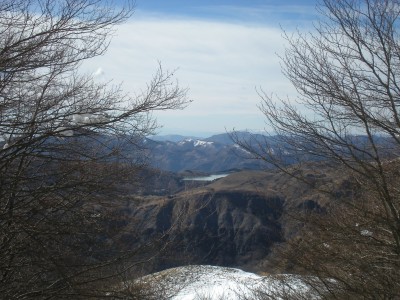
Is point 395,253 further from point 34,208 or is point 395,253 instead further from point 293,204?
point 34,208

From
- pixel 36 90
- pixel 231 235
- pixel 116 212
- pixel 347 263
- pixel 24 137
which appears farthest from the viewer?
pixel 231 235

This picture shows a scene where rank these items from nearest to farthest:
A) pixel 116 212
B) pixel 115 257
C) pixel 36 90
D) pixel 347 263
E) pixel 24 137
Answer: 1. pixel 24 137
2. pixel 36 90
3. pixel 347 263
4. pixel 115 257
5. pixel 116 212

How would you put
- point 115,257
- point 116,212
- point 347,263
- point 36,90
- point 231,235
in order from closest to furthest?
point 36,90 < point 347,263 < point 115,257 < point 116,212 < point 231,235

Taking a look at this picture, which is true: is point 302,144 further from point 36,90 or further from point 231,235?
point 231,235

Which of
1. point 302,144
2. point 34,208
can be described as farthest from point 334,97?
point 34,208

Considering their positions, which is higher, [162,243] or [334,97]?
[334,97]

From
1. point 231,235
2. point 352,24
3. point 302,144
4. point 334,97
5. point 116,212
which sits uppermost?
point 352,24

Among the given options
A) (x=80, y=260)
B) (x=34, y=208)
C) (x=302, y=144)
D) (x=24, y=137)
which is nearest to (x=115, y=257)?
(x=80, y=260)

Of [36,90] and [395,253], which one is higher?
[36,90]

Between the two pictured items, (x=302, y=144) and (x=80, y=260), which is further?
(x=80, y=260)
